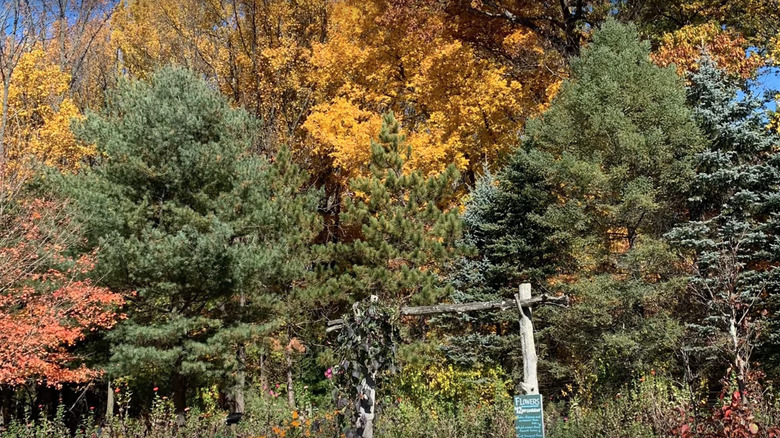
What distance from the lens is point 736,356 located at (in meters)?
8.58

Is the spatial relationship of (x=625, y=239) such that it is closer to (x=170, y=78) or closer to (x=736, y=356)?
(x=736, y=356)

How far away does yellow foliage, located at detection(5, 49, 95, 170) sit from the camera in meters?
15.0

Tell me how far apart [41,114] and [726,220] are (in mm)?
15000

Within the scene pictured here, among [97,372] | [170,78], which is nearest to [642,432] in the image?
[97,372]

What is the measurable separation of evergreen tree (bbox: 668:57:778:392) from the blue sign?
14.8 ft

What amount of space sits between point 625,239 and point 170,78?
29.8ft

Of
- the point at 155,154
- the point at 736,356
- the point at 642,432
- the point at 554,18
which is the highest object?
the point at 554,18

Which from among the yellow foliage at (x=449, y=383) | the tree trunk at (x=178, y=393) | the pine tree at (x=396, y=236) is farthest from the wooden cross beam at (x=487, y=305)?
the tree trunk at (x=178, y=393)

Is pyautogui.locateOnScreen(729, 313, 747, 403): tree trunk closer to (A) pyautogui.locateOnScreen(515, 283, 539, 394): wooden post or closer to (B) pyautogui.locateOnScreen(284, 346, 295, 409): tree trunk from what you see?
(A) pyautogui.locateOnScreen(515, 283, 539, 394): wooden post

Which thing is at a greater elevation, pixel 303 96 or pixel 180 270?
pixel 303 96

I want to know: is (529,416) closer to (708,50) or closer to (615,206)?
(615,206)

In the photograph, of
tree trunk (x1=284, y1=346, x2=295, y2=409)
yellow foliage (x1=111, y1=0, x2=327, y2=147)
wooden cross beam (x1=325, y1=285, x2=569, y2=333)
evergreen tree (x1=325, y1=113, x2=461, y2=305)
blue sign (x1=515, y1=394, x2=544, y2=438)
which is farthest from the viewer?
yellow foliage (x1=111, y1=0, x2=327, y2=147)

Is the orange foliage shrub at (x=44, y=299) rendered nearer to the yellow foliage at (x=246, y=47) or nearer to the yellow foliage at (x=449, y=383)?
the yellow foliage at (x=449, y=383)

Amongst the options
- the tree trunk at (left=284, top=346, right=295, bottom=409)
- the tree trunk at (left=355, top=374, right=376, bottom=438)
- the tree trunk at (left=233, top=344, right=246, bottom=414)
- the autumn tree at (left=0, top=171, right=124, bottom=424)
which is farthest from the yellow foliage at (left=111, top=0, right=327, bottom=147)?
the tree trunk at (left=355, top=374, right=376, bottom=438)
